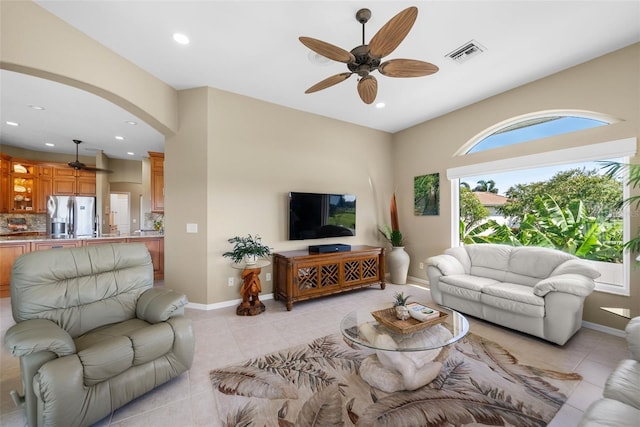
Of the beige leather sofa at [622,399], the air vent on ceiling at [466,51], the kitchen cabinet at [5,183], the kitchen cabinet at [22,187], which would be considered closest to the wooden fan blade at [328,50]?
the air vent on ceiling at [466,51]

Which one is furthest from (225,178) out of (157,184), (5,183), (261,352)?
(5,183)

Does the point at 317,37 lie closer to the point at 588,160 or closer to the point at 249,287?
the point at 249,287

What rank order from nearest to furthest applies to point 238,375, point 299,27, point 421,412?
point 421,412 < point 238,375 < point 299,27

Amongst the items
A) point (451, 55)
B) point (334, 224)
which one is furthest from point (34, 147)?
point (451, 55)

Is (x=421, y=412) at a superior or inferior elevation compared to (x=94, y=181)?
inferior

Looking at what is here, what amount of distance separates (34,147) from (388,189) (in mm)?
8322

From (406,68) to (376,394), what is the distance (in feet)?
8.47

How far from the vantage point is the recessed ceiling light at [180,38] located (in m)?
2.46

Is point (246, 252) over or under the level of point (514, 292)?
over

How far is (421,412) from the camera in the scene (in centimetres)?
165

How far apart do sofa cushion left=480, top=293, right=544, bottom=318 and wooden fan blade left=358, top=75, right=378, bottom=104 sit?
2584 millimetres

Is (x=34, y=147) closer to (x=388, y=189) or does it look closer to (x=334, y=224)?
(x=334, y=224)

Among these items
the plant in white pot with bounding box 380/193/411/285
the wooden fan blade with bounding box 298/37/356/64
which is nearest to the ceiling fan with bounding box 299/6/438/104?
the wooden fan blade with bounding box 298/37/356/64

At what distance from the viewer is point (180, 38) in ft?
8.20
